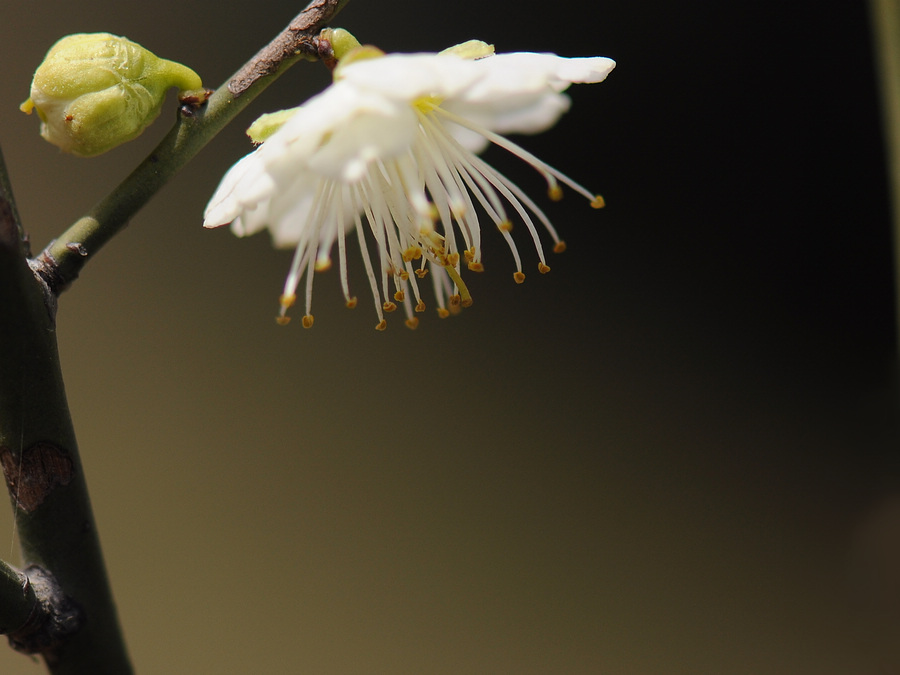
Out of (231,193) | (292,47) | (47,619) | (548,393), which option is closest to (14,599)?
(47,619)

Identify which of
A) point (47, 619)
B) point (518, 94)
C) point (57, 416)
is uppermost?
point (518, 94)

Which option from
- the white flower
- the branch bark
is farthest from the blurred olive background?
the branch bark

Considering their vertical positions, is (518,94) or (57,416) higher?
(518,94)

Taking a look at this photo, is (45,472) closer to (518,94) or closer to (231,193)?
(231,193)

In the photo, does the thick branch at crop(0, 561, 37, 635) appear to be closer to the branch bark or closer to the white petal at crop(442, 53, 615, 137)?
the branch bark

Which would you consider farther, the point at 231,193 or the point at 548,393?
the point at 548,393

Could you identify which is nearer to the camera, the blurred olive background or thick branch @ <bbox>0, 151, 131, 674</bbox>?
thick branch @ <bbox>0, 151, 131, 674</bbox>

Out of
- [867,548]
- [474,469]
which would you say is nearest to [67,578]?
[474,469]
